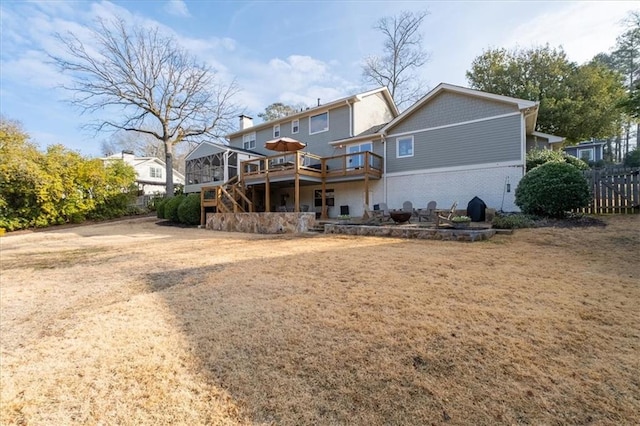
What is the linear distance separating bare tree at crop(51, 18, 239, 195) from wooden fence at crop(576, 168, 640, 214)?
75.6 ft

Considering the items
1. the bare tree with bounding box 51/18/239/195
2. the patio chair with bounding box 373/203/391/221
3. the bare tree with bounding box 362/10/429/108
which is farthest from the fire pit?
the bare tree with bounding box 362/10/429/108

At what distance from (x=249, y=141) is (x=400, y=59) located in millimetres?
15334

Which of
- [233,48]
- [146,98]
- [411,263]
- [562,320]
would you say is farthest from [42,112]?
[562,320]

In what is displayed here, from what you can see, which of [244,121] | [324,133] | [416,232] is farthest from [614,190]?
[244,121]

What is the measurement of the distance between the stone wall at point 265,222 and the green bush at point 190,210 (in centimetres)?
275

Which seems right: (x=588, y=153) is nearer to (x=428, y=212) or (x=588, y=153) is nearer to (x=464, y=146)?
(x=464, y=146)

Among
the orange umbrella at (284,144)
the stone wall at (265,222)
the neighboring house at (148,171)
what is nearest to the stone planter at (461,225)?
the stone wall at (265,222)

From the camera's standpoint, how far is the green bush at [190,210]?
1638 cm

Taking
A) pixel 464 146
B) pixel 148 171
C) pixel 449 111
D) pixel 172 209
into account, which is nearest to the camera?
pixel 464 146

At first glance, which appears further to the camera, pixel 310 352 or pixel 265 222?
pixel 265 222

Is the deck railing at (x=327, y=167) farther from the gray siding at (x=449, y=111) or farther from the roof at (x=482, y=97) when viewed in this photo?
the gray siding at (x=449, y=111)

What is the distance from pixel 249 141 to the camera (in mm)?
22312

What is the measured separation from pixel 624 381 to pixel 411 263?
332 centimetres

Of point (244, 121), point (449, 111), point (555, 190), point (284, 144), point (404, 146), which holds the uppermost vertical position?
point (244, 121)
